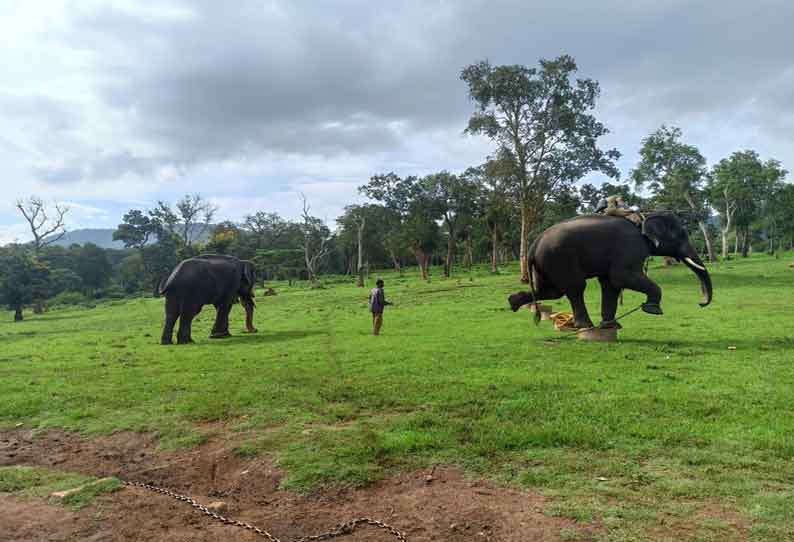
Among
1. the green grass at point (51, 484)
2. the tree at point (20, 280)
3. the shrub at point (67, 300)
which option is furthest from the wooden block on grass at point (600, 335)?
the shrub at point (67, 300)

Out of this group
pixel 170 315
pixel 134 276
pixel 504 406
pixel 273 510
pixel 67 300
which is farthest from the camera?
pixel 134 276

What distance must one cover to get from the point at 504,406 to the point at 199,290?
1174 centimetres

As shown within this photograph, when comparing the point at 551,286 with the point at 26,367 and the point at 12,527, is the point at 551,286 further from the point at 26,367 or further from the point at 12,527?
the point at 26,367

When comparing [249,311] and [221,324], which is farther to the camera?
[249,311]

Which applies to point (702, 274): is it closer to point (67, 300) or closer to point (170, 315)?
point (170, 315)

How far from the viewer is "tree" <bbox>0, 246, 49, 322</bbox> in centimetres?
3591

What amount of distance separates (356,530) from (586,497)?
6.41 ft

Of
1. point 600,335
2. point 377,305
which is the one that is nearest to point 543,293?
point 600,335

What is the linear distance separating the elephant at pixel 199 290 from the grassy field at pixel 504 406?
113cm

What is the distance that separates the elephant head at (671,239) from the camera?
12391 millimetres

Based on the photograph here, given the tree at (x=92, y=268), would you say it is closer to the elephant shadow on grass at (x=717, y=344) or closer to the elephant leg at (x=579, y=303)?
the elephant leg at (x=579, y=303)

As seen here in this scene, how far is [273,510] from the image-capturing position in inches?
192

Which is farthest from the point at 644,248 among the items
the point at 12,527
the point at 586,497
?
the point at 12,527

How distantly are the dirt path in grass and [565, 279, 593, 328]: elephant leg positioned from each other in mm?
8334
